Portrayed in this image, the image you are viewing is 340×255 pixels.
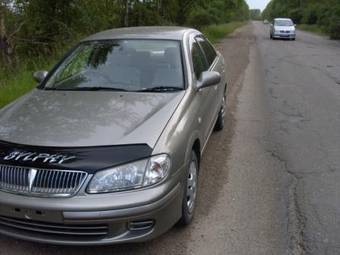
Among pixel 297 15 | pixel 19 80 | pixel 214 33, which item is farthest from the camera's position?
pixel 297 15

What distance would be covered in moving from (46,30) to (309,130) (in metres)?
9.46

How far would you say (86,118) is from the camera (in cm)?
375

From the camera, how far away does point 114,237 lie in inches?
127

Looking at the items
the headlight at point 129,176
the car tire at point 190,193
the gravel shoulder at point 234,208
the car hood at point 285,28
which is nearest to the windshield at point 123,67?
the car tire at point 190,193

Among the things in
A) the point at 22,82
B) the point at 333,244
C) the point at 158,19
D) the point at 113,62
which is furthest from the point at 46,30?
the point at 333,244

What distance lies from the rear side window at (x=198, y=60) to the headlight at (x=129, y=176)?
1.77 meters

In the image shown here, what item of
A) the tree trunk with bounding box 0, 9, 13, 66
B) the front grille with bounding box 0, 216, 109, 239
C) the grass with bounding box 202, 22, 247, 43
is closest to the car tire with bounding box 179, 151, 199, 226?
the front grille with bounding box 0, 216, 109, 239

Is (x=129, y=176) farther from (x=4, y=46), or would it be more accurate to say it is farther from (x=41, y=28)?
(x=41, y=28)

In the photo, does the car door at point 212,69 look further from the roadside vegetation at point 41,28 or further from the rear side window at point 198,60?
the roadside vegetation at point 41,28

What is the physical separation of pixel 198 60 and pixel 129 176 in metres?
2.40

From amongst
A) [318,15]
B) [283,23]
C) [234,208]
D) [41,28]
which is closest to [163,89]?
[234,208]

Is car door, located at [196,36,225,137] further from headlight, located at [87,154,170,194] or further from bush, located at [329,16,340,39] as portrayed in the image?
bush, located at [329,16,340,39]

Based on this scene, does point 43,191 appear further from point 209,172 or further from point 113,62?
point 209,172

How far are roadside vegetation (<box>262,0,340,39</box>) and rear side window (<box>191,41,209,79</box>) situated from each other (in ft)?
104
